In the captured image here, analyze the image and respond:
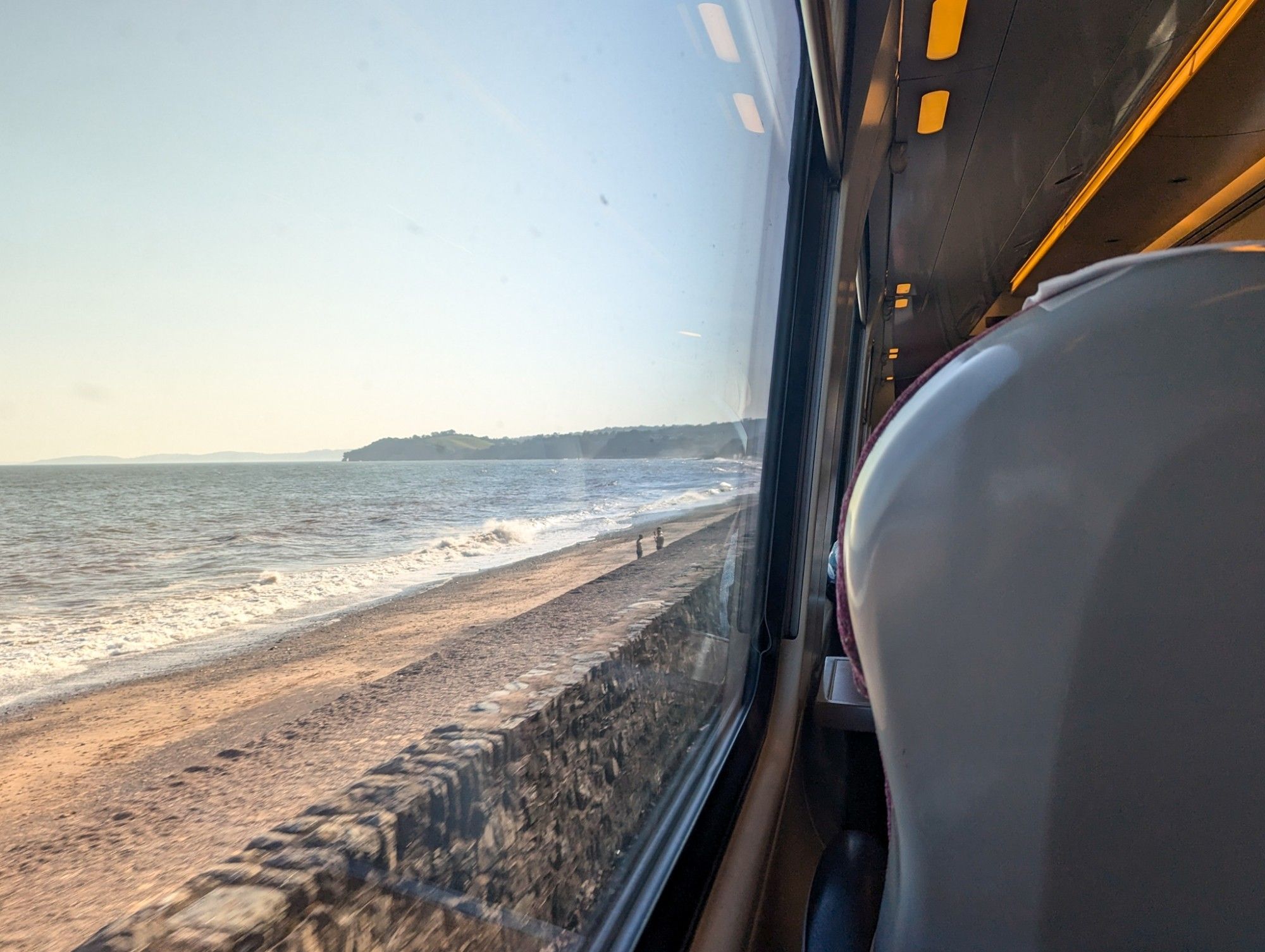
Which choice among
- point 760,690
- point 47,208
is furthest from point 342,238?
point 760,690

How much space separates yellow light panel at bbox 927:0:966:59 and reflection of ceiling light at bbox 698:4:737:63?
1067mm

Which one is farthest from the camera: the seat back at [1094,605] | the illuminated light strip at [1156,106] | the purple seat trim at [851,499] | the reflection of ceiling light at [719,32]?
the illuminated light strip at [1156,106]

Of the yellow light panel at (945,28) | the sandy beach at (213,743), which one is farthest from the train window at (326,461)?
the yellow light panel at (945,28)

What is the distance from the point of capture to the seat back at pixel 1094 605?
0.39 meters

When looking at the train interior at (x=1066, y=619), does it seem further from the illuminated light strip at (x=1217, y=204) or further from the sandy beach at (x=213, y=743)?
the illuminated light strip at (x=1217, y=204)

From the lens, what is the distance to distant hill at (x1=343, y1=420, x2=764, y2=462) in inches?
30.0

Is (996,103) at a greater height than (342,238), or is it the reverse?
(996,103)

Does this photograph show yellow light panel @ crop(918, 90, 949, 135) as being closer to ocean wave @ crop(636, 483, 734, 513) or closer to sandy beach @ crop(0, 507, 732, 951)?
ocean wave @ crop(636, 483, 734, 513)

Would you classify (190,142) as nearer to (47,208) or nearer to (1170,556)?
(47,208)

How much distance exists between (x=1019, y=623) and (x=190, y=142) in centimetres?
73

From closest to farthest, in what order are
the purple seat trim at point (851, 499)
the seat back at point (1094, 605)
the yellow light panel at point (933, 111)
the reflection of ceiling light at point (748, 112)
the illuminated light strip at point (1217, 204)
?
the seat back at point (1094, 605) < the purple seat trim at point (851, 499) < the reflection of ceiling light at point (748, 112) < the yellow light panel at point (933, 111) < the illuminated light strip at point (1217, 204)

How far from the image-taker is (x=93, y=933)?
44 centimetres

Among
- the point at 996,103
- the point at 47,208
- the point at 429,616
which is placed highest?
the point at 996,103

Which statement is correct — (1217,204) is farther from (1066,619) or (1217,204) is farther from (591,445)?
(1066,619)
